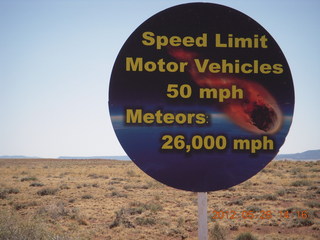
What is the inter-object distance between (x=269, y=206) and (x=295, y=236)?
14.9ft

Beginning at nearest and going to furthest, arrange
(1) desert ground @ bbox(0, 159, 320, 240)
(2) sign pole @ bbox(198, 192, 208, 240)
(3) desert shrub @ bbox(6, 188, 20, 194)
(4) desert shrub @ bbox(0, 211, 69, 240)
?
(2) sign pole @ bbox(198, 192, 208, 240)
(4) desert shrub @ bbox(0, 211, 69, 240)
(1) desert ground @ bbox(0, 159, 320, 240)
(3) desert shrub @ bbox(6, 188, 20, 194)

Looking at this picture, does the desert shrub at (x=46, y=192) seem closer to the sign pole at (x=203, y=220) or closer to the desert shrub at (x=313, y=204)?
the desert shrub at (x=313, y=204)

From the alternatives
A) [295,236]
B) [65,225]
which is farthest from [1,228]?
[295,236]

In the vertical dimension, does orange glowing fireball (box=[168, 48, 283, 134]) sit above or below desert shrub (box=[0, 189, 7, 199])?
above

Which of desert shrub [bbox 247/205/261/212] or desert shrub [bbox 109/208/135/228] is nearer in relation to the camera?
desert shrub [bbox 109/208/135/228]

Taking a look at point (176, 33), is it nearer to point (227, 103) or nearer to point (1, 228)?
point (227, 103)

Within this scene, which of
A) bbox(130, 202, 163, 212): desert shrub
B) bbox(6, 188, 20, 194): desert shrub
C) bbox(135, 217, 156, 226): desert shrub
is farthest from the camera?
bbox(6, 188, 20, 194): desert shrub

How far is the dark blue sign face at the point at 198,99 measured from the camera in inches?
99.0

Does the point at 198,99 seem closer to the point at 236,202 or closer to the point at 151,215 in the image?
the point at 151,215

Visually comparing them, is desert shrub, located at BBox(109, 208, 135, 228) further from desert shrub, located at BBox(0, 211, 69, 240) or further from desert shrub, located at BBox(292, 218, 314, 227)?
desert shrub, located at BBox(292, 218, 314, 227)
